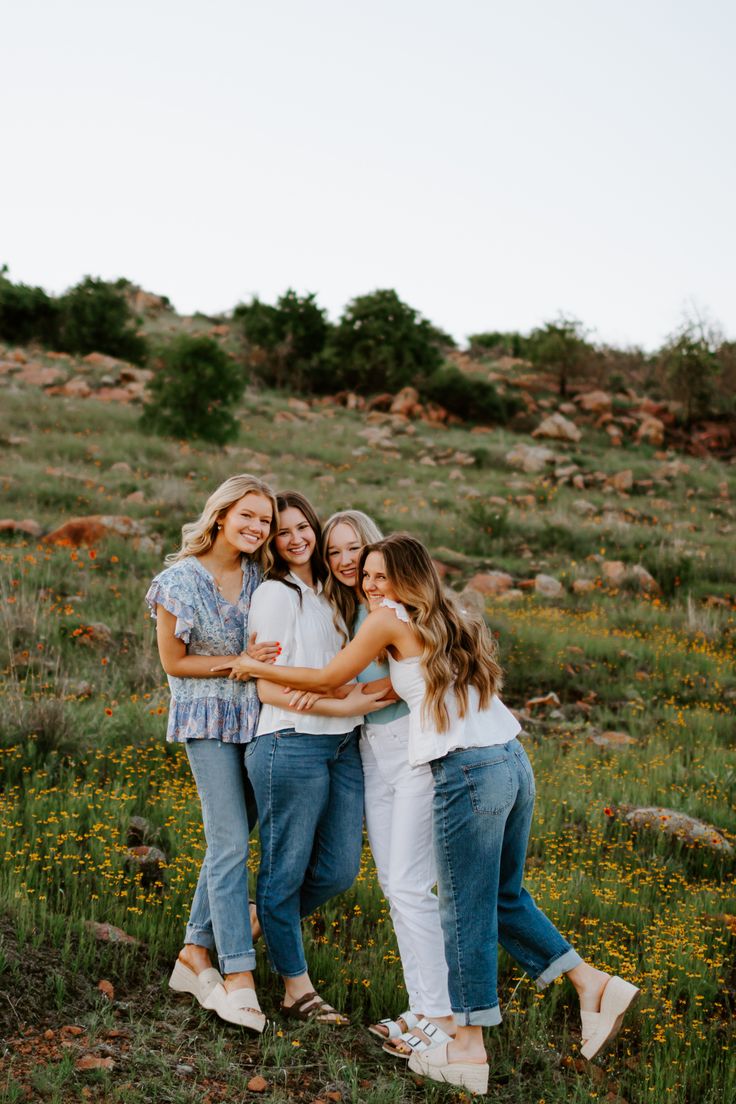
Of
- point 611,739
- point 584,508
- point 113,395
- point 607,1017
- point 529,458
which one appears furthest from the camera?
point 113,395

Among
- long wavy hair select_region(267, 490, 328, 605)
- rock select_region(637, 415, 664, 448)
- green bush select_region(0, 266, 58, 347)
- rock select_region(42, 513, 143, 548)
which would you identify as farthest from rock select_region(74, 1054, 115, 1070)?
green bush select_region(0, 266, 58, 347)

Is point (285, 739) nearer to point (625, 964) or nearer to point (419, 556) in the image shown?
point (419, 556)

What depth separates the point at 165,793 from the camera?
5328mm

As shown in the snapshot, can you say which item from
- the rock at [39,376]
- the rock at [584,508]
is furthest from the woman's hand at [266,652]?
the rock at [39,376]

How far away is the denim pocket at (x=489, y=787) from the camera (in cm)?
331

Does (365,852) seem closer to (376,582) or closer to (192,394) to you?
(376,582)

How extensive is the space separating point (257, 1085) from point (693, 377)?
29770 mm

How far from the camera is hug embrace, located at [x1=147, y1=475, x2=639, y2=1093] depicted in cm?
334

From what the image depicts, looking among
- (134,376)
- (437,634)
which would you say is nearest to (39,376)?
(134,376)

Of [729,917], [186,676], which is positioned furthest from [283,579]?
[729,917]

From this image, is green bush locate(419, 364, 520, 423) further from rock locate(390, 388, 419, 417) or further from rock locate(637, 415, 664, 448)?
rock locate(637, 415, 664, 448)

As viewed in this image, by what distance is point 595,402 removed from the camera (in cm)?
3047

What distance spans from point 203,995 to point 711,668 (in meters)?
6.69

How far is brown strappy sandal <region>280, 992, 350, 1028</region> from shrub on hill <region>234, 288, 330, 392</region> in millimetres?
27977
